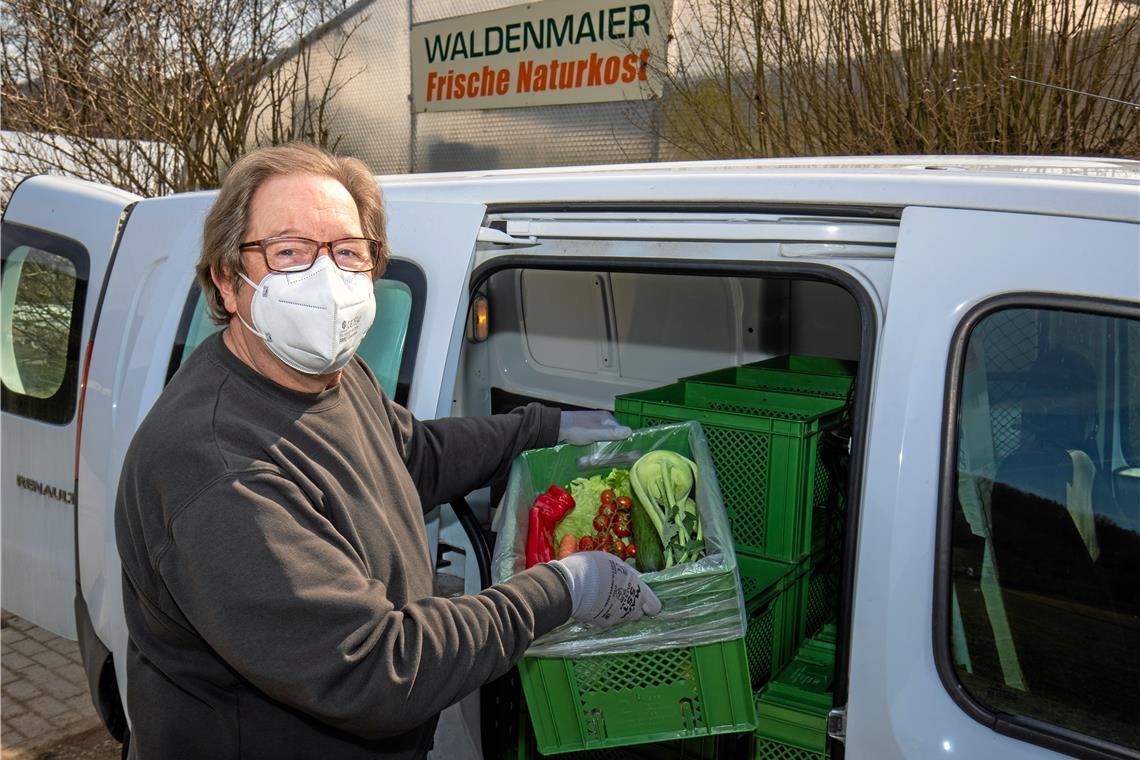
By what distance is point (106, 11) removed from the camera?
29.6ft

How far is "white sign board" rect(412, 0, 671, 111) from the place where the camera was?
23.9ft

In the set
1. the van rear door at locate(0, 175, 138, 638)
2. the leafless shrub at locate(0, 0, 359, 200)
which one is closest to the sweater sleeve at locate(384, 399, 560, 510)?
the van rear door at locate(0, 175, 138, 638)

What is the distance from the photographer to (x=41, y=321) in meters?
3.44

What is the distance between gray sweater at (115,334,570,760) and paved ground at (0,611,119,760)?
8.61 feet

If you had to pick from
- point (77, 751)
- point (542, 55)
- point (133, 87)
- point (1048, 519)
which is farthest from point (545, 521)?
point (133, 87)

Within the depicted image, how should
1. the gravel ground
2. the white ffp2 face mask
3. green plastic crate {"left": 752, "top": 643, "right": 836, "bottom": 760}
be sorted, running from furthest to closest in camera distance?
1. the gravel ground
2. green plastic crate {"left": 752, "top": 643, "right": 836, "bottom": 760}
3. the white ffp2 face mask

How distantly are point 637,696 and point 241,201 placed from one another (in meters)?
1.18

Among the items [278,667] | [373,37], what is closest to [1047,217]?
[278,667]

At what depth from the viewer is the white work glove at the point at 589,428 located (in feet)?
8.00

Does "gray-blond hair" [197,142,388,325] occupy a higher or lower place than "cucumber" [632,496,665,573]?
higher

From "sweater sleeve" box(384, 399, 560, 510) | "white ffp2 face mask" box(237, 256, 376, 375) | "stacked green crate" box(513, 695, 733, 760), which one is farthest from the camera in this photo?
"stacked green crate" box(513, 695, 733, 760)

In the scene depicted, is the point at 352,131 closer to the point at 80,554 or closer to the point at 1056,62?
the point at 1056,62

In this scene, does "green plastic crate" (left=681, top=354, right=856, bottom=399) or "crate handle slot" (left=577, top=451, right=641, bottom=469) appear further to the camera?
"green plastic crate" (left=681, top=354, right=856, bottom=399)

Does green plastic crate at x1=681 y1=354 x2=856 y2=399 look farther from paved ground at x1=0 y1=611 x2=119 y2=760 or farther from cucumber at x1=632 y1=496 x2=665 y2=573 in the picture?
paved ground at x1=0 y1=611 x2=119 y2=760
